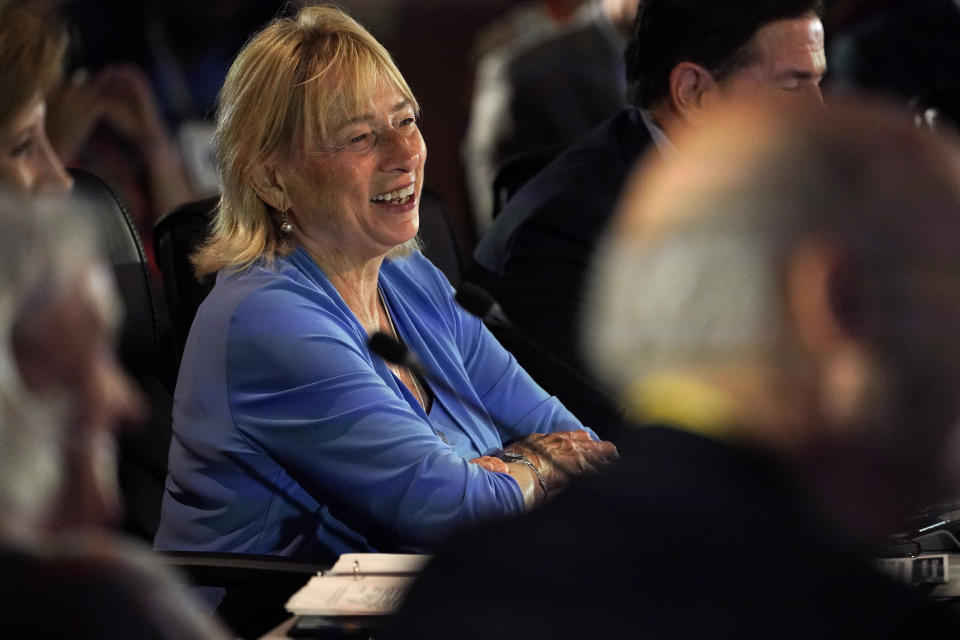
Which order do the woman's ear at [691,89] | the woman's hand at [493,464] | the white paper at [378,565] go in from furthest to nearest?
the woman's ear at [691,89]
the woman's hand at [493,464]
the white paper at [378,565]

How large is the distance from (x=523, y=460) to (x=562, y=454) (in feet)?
0.24

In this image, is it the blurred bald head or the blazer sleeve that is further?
the blazer sleeve

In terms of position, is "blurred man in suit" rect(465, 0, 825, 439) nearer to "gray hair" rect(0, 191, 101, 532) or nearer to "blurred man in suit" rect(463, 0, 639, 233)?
"blurred man in suit" rect(463, 0, 639, 233)

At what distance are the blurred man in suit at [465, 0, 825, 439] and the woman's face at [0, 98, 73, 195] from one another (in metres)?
0.77

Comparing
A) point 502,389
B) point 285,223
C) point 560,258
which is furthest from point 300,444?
point 560,258

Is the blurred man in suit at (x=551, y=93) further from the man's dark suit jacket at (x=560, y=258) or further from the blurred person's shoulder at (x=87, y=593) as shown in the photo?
the blurred person's shoulder at (x=87, y=593)

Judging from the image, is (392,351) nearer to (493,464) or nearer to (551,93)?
(493,464)

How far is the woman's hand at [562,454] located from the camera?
200cm

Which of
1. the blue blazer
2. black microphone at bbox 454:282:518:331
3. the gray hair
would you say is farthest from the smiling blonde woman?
the gray hair

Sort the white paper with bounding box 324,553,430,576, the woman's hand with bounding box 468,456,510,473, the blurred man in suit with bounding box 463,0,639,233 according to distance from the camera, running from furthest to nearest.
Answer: the blurred man in suit with bounding box 463,0,639,233 → the woman's hand with bounding box 468,456,510,473 → the white paper with bounding box 324,553,430,576

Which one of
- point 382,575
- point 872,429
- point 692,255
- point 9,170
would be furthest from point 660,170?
point 9,170

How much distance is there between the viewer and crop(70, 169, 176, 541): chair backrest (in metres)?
2.25

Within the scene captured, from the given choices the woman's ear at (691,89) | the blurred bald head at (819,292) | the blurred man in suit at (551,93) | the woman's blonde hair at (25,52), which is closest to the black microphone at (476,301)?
the woman's ear at (691,89)

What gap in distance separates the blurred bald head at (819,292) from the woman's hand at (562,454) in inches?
41.8
